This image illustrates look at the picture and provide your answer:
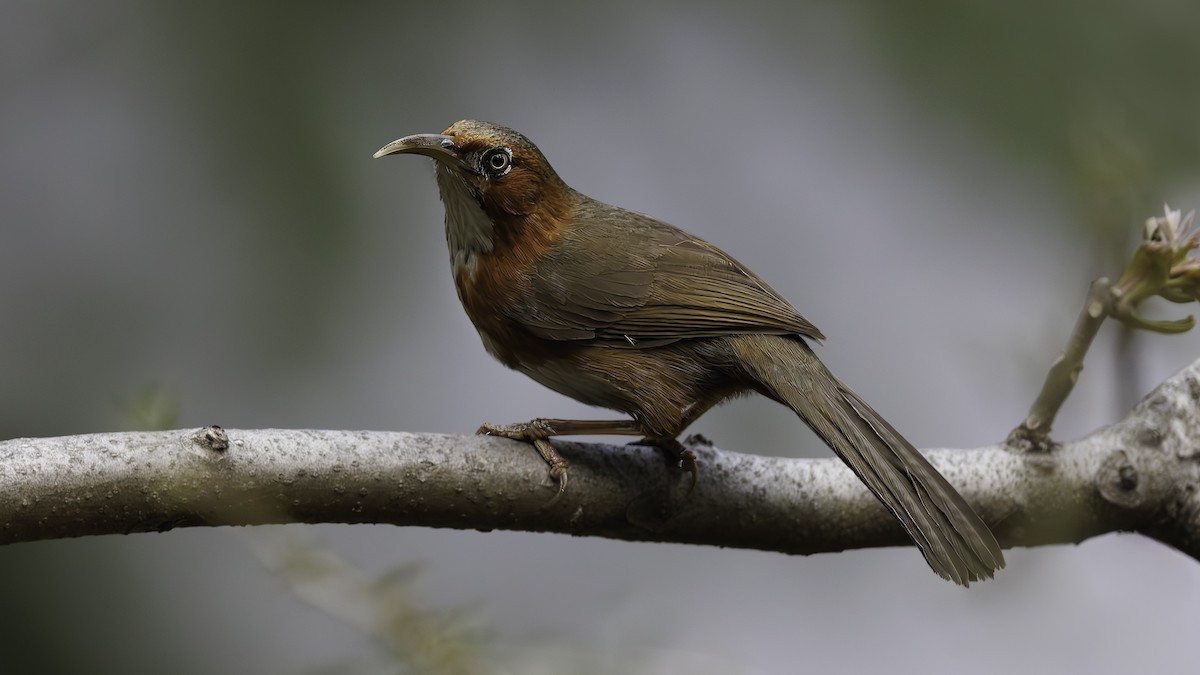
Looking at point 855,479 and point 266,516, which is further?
point 855,479

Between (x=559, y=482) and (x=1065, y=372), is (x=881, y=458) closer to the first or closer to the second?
(x=1065, y=372)

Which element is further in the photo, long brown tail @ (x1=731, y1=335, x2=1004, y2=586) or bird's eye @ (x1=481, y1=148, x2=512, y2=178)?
bird's eye @ (x1=481, y1=148, x2=512, y2=178)

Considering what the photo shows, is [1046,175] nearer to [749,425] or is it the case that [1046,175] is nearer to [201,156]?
[749,425]

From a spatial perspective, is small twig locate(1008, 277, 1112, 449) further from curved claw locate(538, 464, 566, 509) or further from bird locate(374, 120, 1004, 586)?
curved claw locate(538, 464, 566, 509)

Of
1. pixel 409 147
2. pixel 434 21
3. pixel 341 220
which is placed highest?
pixel 434 21

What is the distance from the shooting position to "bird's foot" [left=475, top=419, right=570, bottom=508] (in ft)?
9.65

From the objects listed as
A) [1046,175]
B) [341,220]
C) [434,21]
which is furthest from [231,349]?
[1046,175]

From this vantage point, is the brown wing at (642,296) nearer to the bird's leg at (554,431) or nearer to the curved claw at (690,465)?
the bird's leg at (554,431)

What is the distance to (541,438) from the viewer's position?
3.03 m

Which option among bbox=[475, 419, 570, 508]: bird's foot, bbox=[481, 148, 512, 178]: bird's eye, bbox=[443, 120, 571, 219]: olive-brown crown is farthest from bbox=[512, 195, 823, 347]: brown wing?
bbox=[475, 419, 570, 508]: bird's foot

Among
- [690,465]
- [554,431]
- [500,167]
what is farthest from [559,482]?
[500,167]

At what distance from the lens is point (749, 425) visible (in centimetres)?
547

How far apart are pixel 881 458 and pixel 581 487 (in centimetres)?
79

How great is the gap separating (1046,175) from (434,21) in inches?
133
